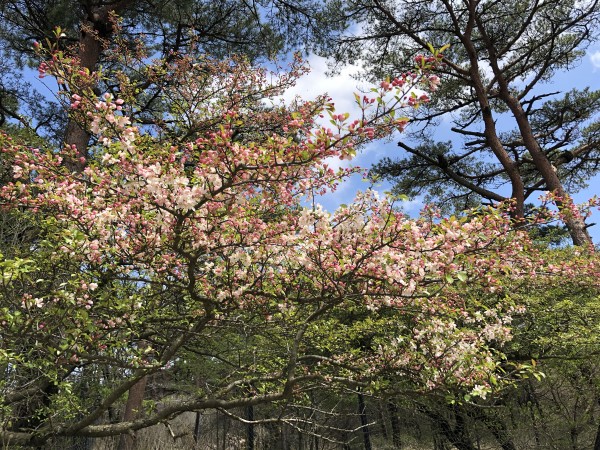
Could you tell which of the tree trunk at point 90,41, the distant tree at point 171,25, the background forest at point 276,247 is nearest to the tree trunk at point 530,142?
the background forest at point 276,247

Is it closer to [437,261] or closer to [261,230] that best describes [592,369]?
[437,261]

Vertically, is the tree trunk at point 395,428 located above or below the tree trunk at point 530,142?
below

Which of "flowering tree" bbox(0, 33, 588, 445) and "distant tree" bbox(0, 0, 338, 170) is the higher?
"distant tree" bbox(0, 0, 338, 170)

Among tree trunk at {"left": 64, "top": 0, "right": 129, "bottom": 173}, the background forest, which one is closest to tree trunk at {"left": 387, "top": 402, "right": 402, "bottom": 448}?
the background forest

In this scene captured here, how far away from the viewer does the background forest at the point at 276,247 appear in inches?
116

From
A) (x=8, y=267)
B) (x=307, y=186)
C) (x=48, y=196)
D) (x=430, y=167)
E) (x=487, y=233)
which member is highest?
(x=430, y=167)

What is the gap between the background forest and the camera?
2951 millimetres

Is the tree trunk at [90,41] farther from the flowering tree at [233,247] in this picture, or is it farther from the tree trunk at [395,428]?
the tree trunk at [395,428]

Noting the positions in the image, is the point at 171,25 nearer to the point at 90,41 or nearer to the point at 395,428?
the point at 90,41

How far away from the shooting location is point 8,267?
2602mm

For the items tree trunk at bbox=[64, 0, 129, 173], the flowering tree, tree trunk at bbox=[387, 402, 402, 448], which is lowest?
tree trunk at bbox=[387, 402, 402, 448]

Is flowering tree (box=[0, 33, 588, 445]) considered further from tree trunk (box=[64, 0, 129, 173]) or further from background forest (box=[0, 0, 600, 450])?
tree trunk (box=[64, 0, 129, 173])

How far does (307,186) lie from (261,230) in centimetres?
61

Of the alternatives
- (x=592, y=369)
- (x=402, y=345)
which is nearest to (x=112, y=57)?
(x=402, y=345)
